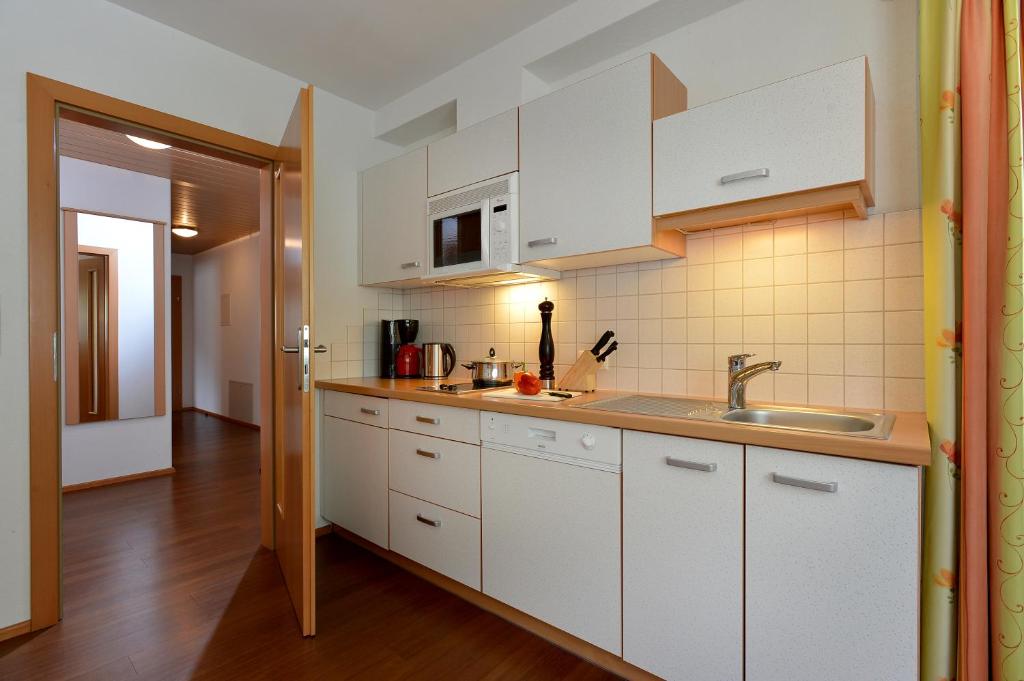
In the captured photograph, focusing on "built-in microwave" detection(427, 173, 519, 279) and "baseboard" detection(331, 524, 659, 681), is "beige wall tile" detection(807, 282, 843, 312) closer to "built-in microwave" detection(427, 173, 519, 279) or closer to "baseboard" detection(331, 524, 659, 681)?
"built-in microwave" detection(427, 173, 519, 279)

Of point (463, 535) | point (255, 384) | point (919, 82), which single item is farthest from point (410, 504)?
point (255, 384)

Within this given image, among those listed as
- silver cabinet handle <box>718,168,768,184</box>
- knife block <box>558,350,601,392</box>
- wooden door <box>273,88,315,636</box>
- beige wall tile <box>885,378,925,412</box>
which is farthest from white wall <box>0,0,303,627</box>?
beige wall tile <box>885,378,925,412</box>

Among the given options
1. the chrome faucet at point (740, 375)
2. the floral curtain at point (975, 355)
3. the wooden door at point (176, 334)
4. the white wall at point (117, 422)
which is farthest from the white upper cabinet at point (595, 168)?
the wooden door at point (176, 334)

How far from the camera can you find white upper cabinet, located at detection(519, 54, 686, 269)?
1.86m

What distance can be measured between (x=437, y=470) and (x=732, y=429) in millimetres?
1275

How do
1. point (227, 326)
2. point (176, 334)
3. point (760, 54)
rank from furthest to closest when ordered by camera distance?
point (176, 334) → point (227, 326) → point (760, 54)

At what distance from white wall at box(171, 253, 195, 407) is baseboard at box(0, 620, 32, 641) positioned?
664cm

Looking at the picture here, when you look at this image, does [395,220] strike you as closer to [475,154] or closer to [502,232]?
[475,154]

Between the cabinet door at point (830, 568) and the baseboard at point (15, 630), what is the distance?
2.58 meters

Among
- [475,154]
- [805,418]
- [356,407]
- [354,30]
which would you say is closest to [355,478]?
[356,407]

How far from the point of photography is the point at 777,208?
164cm

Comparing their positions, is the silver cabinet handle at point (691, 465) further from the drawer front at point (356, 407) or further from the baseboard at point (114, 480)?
the baseboard at point (114, 480)

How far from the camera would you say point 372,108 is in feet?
10.8

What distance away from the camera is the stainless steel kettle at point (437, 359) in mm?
2928
